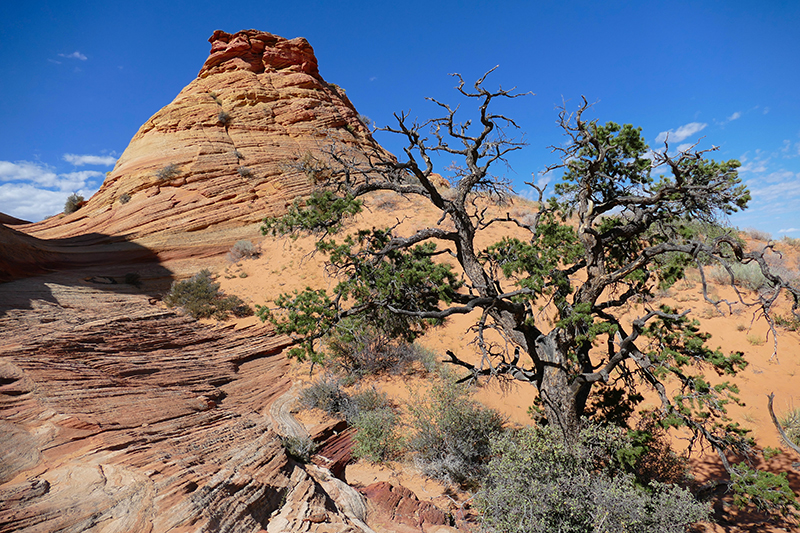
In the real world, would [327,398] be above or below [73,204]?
below

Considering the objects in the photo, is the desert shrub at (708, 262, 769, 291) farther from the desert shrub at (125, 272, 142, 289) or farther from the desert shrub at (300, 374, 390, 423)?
the desert shrub at (125, 272, 142, 289)

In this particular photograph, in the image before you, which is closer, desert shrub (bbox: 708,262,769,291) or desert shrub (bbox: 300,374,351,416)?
desert shrub (bbox: 300,374,351,416)

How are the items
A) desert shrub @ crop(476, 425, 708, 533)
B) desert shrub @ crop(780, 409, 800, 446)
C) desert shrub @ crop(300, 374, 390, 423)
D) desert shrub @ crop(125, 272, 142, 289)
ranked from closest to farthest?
desert shrub @ crop(476, 425, 708, 533), desert shrub @ crop(780, 409, 800, 446), desert shrub @ crop(300, 374, 390, 423), desert shrub @ crop(125, 272, 142, 289)

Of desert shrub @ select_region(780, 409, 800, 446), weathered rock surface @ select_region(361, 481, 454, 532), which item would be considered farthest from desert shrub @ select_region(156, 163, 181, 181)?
desert shrub @ select_region(780, 409, 800, 446)

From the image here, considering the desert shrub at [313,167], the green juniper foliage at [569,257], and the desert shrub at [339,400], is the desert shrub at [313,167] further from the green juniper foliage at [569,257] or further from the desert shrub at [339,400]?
the desert shrub at [339,400]

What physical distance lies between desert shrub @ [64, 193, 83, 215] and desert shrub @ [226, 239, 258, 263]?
1109 cm

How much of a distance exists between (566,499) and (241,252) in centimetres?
1719

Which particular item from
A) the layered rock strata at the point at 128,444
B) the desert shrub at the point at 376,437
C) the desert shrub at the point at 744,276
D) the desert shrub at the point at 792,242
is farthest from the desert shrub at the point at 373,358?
the desert shrub at the point at 792,242

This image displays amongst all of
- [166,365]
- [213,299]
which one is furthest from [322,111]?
[166,365]

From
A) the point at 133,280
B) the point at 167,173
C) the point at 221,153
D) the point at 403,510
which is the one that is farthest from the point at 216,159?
the point at 403,510

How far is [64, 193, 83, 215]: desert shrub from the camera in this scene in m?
21.0

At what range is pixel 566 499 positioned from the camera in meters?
4.17

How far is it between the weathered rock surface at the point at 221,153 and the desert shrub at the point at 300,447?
520 inches

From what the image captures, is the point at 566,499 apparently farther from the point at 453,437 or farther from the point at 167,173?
the point at 167,173
